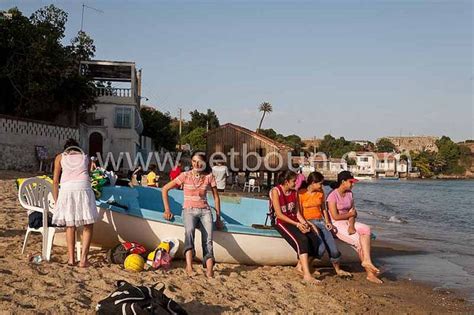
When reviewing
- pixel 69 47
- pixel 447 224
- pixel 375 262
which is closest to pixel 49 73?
pixel 69 47

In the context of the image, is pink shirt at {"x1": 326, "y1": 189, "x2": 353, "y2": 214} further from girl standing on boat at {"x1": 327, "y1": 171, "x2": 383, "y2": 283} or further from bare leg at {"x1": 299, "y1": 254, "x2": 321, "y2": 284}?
bare leg at {"x1": 299, "y1": 254, "x2": 321, "y2": 284}

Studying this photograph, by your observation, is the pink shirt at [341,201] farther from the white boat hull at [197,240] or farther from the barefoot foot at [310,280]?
the barefoot foot at [310,280]

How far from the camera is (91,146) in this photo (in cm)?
3391

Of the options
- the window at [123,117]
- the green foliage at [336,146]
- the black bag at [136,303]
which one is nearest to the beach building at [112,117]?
the window at [123,117]

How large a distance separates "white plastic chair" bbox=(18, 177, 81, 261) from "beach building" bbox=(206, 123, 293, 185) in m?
28.8

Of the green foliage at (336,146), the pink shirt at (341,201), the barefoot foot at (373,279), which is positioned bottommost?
the barefoot foot at (373,279)

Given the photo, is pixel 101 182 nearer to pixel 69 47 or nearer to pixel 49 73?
pixel 49 73

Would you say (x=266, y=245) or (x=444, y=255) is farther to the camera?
(x=444, y=255)

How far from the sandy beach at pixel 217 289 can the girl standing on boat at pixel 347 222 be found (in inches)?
13.1

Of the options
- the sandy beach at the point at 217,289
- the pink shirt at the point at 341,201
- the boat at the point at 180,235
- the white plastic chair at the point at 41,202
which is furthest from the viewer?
the pink shirt at the point at 341,201

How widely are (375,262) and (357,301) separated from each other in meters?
3.64

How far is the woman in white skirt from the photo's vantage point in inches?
241

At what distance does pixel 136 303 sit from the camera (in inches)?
166

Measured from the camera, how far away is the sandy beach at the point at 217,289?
481 cm
